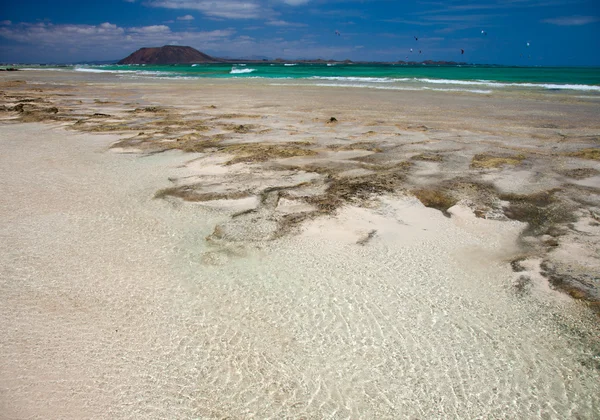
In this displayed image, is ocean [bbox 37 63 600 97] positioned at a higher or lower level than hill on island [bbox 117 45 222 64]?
lower

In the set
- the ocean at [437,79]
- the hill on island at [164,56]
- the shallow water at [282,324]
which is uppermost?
the hill on island at [164,56]

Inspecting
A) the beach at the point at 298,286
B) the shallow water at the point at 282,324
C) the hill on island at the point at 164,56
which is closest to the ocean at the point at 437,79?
the beach at the point at 298,286

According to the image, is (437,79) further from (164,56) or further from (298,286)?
(164,56)

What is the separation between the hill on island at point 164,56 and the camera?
14600cm

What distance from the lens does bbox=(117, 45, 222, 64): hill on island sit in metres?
146

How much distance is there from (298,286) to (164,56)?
531ft

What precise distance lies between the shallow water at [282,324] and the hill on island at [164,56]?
155m

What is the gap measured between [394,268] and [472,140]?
4.90 metres

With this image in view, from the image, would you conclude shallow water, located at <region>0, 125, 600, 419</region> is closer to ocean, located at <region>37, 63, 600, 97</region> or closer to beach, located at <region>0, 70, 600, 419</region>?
beach, located at <region>0, 70, 600, 419</region>

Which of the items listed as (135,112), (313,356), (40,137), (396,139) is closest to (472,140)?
(396,139)

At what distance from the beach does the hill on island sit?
505 ft

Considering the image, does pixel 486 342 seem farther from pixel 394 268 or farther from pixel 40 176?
pixel 40 176

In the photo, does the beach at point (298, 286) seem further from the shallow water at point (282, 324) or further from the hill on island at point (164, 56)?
the hill on island at point (164, 56)

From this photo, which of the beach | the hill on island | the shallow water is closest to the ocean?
the beach
